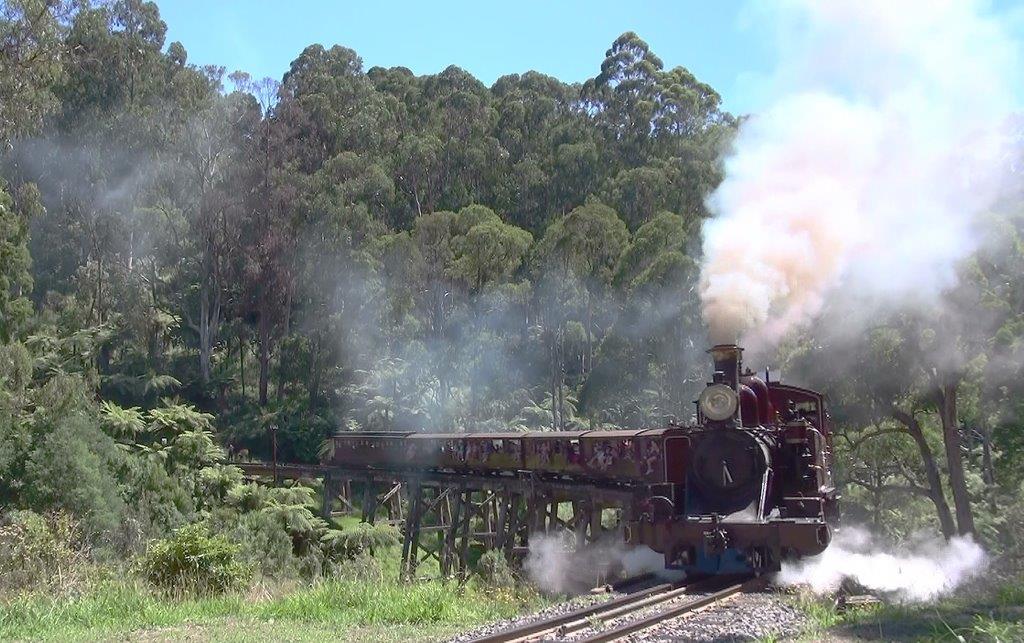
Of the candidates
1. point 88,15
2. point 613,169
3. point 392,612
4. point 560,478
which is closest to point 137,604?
point 392,612

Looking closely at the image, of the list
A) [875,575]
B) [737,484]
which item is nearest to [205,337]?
[737,484]

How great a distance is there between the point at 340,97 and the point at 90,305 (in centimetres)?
1710

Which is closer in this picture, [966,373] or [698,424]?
[698,424]

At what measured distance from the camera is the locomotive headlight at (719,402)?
13.4m

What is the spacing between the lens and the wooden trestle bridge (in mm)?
18281

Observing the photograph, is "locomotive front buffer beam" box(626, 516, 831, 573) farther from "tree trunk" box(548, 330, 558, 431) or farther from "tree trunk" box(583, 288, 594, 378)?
"tree trunk" box(583, 288, 594, 378)

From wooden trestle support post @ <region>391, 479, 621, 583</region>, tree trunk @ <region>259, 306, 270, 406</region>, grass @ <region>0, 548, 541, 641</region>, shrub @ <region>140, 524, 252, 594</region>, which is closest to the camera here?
grass @ <region>0, 548, 541, 641</region>

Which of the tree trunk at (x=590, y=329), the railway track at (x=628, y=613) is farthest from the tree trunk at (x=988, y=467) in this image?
the railway track at (x=628, y=613)

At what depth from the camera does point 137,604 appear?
985 cm

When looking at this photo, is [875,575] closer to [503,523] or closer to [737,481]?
[737,481]

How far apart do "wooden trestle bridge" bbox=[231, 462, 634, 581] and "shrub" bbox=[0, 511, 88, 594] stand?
4623 mm

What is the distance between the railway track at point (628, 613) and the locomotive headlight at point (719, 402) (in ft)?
6.78

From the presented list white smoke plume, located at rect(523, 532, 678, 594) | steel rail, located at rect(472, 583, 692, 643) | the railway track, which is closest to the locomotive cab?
the railway track

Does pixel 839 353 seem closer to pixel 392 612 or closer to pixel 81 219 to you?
pixel 392 612
